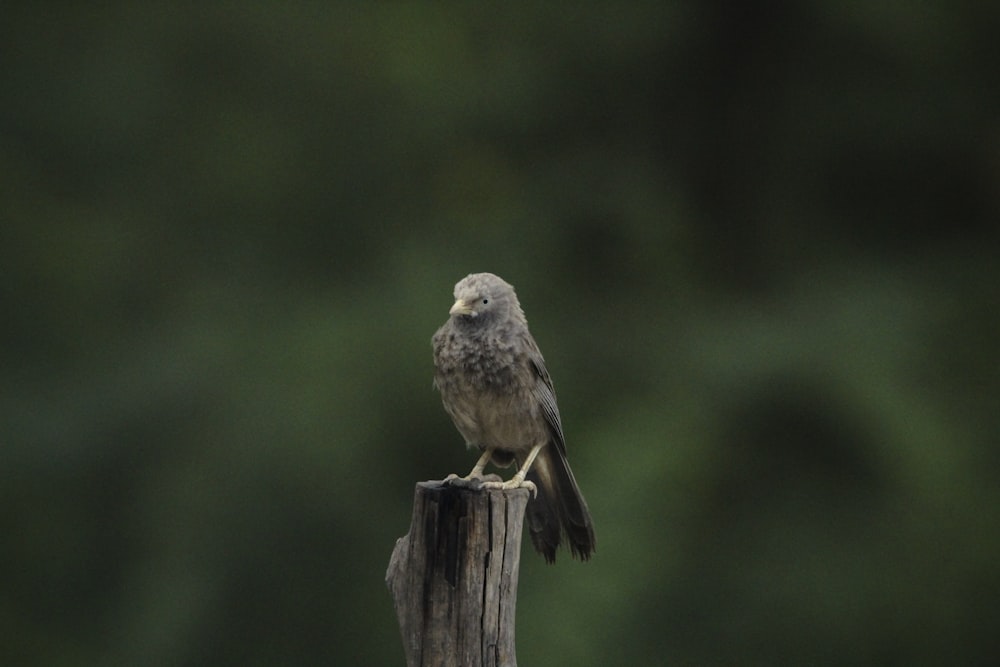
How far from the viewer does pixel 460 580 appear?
11.1ft

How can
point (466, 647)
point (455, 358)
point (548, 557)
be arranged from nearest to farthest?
point (466, 647), point (455, 358), point (548, 557)

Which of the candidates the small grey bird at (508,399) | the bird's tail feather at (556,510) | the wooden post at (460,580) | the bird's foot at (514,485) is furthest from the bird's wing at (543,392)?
the wooden post at (460,580)

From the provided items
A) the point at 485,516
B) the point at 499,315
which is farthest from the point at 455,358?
the point at 485,516

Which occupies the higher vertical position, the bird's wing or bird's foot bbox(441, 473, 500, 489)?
the bird's wing

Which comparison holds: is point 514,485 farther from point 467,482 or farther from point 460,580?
point 460,580

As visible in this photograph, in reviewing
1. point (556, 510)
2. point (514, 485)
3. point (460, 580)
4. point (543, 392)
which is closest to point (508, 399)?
point (543, 392)

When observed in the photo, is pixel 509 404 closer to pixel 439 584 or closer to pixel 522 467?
pixel 522 467

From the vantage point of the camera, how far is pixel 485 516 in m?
3.44

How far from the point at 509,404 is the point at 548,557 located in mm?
630

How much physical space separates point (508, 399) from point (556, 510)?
0.48m

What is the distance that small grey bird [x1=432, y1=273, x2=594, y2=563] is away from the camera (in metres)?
3.87

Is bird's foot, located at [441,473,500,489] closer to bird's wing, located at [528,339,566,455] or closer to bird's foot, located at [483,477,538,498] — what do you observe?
bird's foot, located at [483,477,538,498]

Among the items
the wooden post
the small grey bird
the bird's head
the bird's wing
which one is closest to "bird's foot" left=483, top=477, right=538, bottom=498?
the small grey bird

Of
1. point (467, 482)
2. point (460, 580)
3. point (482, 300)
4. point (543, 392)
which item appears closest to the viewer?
point (460, 580)
